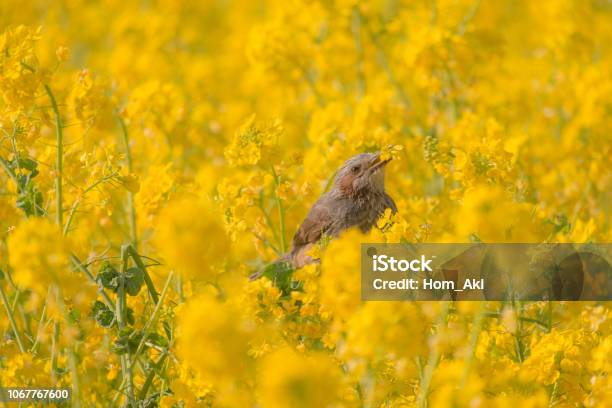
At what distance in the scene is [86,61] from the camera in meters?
9.27

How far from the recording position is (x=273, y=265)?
3.45 meters

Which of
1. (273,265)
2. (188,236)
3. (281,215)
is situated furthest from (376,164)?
(188,236)

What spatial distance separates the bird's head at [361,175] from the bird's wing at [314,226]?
0.50 feet

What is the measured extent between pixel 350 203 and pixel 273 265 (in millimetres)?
1137

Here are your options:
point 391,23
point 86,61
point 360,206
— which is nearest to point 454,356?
point 360,206

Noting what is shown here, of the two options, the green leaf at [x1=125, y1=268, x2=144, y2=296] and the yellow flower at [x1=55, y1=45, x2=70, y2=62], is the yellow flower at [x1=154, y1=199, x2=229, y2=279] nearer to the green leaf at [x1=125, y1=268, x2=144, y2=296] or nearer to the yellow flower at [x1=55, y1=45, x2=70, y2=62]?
the green leaf at [x1=125, y1=268, x2=144, y2=296]

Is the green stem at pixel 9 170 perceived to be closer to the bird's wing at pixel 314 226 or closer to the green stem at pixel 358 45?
the bird's wing at pixel 314 226

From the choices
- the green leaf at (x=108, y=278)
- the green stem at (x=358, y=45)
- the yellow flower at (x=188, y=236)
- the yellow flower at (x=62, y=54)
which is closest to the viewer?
the yellow flower at (x=188, y=236)

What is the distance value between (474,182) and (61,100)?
5.45 ft

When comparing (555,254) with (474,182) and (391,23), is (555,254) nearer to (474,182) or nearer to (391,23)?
(474,182)

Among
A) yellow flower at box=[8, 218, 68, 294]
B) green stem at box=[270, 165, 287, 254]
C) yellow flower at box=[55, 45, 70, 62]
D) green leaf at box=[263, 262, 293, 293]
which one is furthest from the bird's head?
yellow flower at box=[8, 218, 68, 294]

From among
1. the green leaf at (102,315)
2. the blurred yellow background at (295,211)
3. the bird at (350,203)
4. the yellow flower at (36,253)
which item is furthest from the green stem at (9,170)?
the bird at (350,203)

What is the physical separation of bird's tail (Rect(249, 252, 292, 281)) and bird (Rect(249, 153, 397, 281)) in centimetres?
7

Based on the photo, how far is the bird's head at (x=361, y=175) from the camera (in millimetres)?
4359
